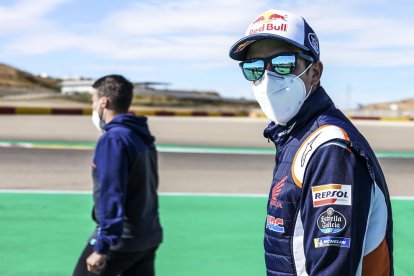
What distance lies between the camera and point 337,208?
1.96 meters

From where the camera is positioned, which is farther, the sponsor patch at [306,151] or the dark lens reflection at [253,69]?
the dark lens reflection at [253,69]

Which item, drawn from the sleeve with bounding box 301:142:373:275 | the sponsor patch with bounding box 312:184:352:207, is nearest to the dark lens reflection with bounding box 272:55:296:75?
the sleeve with bounding box 301:142:373:275

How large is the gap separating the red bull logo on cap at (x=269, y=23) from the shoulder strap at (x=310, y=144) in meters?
0.41

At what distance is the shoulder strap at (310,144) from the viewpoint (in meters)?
2.05

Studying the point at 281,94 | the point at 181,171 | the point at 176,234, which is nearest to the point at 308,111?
the point at 281,94

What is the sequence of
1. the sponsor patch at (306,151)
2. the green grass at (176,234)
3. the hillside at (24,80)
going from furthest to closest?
the hillside at (24,80) < the green grass at (176,234) < the sponsor patch at (306,151)

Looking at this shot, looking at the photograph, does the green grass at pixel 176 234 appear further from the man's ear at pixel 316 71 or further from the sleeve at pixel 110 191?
the man's ear at pixel 316 71

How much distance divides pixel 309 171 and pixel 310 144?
0.11 meters

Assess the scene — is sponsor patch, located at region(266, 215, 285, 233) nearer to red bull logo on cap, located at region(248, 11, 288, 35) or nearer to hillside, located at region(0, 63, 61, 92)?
red bull logo on cap, located at region(248, 11, 288, 35)

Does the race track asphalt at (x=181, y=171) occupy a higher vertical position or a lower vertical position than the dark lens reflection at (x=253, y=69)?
lower

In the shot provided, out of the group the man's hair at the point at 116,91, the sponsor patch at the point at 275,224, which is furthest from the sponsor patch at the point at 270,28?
the man's hair at the point at 116,91

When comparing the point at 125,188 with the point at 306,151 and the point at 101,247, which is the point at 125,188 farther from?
the point at 306,151

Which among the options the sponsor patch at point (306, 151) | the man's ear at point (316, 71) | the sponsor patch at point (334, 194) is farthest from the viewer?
the man's ear at point (316, 71)

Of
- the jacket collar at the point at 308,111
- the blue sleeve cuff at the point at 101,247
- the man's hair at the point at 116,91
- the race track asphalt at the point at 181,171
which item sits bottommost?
the race track asphalt at the point at 181,171
